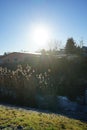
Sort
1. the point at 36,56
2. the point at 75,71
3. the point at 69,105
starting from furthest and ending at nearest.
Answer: the point at 36,56 < the point at 75,71 < the point at 69,105

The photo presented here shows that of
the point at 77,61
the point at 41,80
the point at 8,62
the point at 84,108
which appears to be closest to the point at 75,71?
the point at 77,61

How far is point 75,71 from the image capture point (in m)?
30.6

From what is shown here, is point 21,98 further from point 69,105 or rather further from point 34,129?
point 34,129

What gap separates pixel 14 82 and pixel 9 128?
37.3 ft

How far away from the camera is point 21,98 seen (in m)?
16.6

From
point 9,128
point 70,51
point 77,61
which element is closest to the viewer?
point 9,128

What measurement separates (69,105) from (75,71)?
14.7 meters

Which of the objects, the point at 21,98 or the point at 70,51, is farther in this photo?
the point at 70,51

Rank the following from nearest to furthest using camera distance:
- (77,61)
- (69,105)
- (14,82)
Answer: (69,105)
(14,82)
(77,61)

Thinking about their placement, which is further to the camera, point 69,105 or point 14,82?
point 14,82

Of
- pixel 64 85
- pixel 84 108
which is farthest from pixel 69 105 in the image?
pixel 64 85

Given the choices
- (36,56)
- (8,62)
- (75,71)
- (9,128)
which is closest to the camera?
(9,128)

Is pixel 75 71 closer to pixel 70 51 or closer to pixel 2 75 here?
pixel 2 75

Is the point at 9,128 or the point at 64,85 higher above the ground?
the point at 9,128
